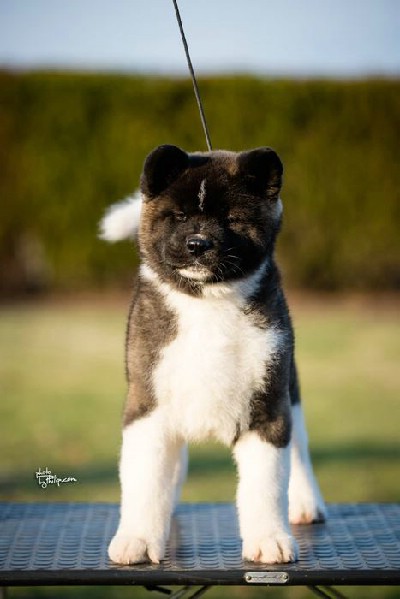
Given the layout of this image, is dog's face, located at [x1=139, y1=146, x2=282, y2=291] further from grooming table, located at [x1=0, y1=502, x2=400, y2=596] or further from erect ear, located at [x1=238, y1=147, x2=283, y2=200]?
grooming table, located at [x1=0, y1=502, x2=400, y2=596]

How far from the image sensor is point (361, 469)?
839 cm

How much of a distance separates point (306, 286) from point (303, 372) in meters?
5.20

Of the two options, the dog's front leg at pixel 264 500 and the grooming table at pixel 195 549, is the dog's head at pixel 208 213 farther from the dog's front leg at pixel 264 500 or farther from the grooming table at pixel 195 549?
the grooming table at pixel 195 549

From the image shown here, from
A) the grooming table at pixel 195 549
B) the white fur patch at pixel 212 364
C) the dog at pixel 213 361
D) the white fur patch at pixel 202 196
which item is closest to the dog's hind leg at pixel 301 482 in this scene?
the grooming table at pixel 195 549

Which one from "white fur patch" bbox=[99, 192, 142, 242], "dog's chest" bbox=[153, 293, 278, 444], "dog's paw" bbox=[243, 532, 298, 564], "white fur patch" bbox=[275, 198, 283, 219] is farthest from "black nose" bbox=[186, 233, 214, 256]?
"dog's paw" bbox=[243, 532, 298, 564]

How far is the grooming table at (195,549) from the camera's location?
10.8ft

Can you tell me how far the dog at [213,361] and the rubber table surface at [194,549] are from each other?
14 centimetres

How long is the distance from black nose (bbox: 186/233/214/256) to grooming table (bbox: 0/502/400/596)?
1162 mm

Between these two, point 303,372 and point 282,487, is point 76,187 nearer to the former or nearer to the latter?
point 303,372

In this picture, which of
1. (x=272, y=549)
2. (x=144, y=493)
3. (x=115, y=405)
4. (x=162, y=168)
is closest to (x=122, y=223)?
(x=162, y=168)

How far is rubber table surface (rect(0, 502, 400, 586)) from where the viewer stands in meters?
3.29

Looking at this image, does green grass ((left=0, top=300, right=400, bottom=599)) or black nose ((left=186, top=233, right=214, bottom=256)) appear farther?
green grass ((left=0, top=300, right=400, bottom=599))

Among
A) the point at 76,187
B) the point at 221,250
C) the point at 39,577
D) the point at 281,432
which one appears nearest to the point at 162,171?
the point at 221,250

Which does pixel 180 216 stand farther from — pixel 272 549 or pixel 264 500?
pixel 272 549
